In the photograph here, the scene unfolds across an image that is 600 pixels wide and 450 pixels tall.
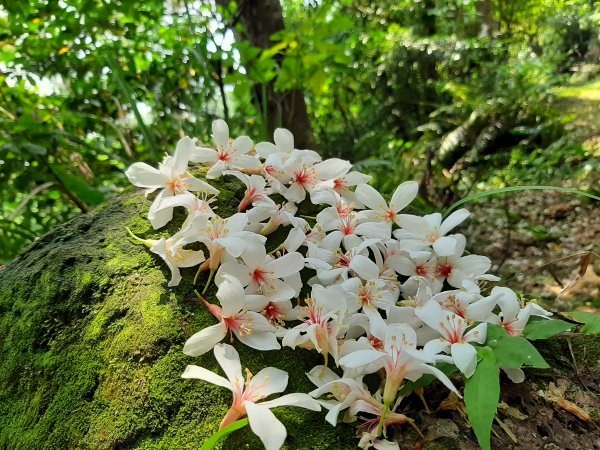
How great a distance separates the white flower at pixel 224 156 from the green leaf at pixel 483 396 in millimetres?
1016

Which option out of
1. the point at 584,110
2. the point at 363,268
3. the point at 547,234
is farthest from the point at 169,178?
the point at 584,110

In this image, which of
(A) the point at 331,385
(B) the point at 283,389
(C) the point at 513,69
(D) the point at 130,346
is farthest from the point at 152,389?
(C) the point at 513,69

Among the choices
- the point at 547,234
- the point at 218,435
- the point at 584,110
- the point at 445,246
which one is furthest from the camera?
the point at 584,110

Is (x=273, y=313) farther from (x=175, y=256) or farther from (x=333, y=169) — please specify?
(x=333, y=169)

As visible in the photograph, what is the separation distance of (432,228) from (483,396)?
24.8 inches

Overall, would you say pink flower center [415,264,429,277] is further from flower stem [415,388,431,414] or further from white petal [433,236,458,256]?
flower stem [415,388,431,414]

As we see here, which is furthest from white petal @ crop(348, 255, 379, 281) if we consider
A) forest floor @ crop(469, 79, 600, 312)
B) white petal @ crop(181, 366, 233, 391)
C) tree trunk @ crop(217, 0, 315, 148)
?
forest floor @ crop(469, 79, 600, 312)

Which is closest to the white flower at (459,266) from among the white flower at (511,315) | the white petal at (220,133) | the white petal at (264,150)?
the white flower at (511,315)

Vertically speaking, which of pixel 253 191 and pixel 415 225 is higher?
pixel 253 191

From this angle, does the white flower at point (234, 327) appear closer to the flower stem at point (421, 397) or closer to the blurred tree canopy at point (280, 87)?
the flower stem at point (421, 397)

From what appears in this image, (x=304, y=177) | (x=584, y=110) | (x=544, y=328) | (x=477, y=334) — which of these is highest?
(x=304, y=177)

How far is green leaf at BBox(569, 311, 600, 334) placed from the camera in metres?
1.21

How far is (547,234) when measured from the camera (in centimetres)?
497

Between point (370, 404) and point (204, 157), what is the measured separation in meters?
1.04
